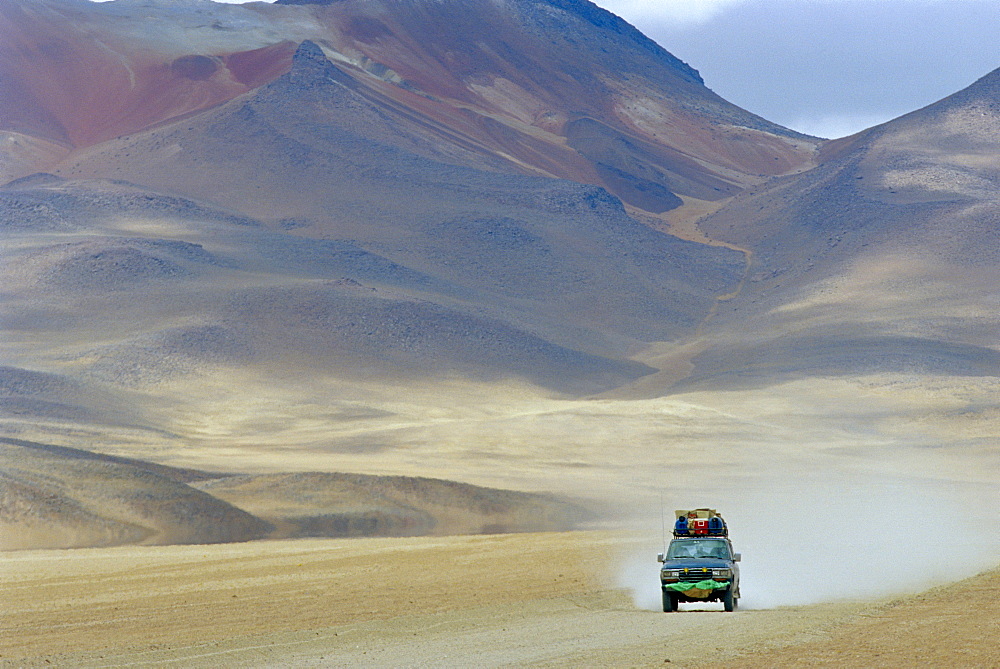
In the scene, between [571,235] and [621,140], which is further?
[621,140]

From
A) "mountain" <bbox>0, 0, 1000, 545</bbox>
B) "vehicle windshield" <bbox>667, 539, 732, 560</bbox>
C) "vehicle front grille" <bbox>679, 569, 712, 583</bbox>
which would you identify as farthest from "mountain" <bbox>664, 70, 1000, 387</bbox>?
"vehicle front grille" <bbox>679, 569, 712, 583</bbox>

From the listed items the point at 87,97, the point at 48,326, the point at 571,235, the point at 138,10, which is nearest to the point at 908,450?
the point at 48,326

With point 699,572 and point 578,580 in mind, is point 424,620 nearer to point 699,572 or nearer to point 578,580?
point 699,572

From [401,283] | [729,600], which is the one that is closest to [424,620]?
[729,600]

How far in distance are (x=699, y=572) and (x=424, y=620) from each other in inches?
180

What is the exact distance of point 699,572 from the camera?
20.8 metres

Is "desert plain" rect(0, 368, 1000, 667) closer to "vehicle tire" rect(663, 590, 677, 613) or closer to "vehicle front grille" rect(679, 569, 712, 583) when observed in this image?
"vehicle tire" rect(663, 590, 677, 613)

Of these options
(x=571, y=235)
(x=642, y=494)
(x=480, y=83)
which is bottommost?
(x=642, y=494)

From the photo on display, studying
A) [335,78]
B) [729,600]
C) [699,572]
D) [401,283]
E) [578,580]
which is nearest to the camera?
[699,572]

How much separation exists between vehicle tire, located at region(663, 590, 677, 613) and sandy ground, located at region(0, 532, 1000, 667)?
0.14 meters

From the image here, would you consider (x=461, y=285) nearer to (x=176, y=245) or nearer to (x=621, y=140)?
(x=176, y=245)

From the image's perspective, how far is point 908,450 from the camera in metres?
67.8

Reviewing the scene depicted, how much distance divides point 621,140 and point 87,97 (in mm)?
69769

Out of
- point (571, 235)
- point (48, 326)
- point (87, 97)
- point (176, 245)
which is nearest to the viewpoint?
point (48, 326)
